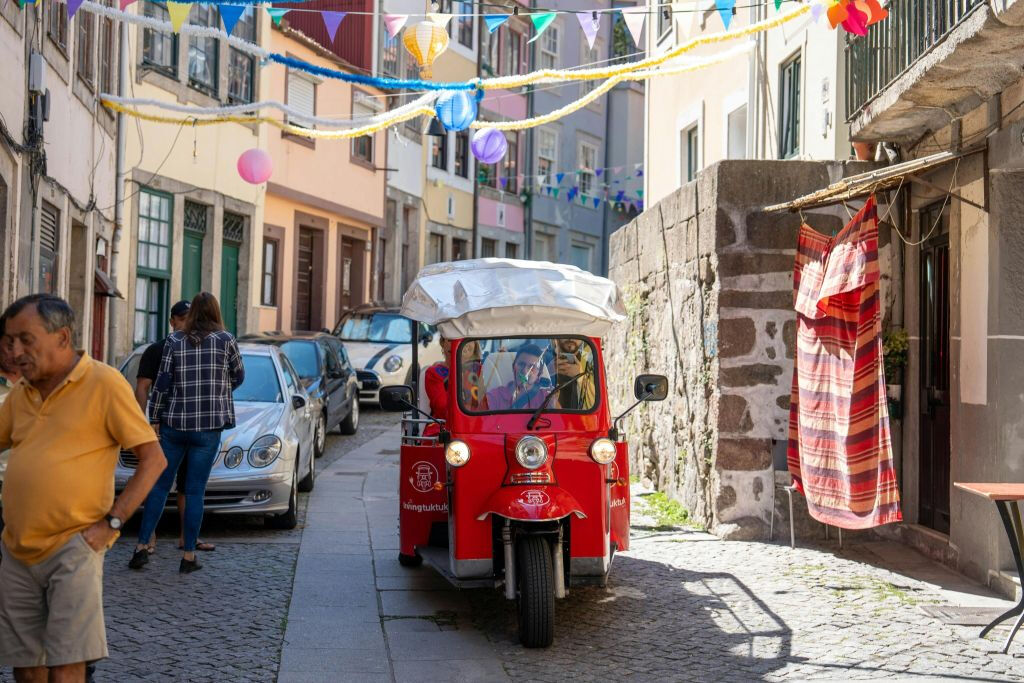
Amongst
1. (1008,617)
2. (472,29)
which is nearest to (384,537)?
(1008,617)

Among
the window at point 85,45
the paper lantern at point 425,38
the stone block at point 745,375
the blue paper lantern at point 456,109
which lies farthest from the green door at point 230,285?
the stone block at point 745,375

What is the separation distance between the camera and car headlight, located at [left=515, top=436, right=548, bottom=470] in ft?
22.7

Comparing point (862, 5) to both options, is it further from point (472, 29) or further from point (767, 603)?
point (472, 29)

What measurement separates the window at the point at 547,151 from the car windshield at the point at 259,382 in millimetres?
26287

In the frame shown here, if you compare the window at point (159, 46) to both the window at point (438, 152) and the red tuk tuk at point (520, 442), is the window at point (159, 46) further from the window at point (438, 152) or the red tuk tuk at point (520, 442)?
the red tuk tuk at point (520, 442)

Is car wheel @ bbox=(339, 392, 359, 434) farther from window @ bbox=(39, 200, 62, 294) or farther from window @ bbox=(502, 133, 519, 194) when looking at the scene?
window @ bbox=(502, 133, 519, 194)

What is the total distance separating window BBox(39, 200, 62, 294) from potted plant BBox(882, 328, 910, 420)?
28.0 ft

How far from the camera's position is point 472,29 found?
33406 mm

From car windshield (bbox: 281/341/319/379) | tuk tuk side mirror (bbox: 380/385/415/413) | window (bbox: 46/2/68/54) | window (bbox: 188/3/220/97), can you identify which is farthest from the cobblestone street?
window (bbox: 188/3/220/97)

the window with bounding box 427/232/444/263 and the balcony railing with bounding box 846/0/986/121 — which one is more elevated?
the window with bounding box 427/232/444/263

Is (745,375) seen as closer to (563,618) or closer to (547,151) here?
(563,618)

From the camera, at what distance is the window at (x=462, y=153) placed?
110ft

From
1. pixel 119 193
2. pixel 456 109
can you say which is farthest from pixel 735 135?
pixel 119 193

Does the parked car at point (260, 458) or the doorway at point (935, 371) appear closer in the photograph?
the doorway at point (935, 371)
